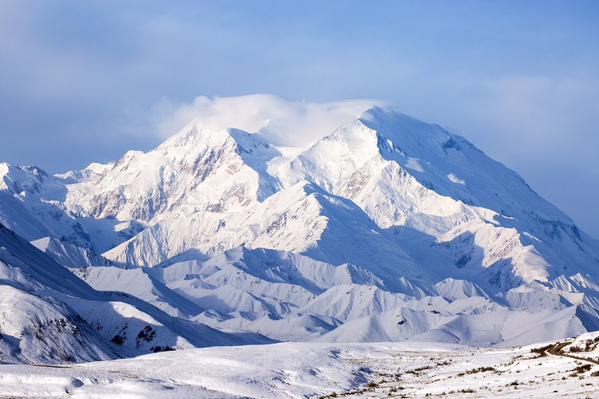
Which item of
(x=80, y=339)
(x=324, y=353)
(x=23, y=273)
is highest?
(x=23, y=273)

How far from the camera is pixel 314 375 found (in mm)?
94750

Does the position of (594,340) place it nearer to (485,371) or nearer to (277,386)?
(485,371)

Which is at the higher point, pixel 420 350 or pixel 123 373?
pixel 420 350

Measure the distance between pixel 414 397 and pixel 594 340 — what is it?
2474 centimetres

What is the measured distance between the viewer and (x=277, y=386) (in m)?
88.5

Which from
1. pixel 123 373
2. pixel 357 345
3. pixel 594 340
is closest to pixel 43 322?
pixel 357 345

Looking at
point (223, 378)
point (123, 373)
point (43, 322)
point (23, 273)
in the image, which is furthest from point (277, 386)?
point (23, 273)

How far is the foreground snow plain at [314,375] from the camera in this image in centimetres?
7862

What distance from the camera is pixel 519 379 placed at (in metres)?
82.3

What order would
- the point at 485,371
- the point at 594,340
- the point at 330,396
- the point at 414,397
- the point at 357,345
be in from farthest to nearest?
the point at 357,345 → the point at 594,340 → the point at 485,371 → the point at 330,396 → the point at 414,397

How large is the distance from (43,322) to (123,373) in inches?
2951

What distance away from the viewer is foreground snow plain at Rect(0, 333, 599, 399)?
7862cm

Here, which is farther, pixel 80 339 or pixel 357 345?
pixel 80 339

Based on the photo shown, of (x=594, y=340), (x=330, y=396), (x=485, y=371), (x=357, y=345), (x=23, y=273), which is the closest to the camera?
(x=330, y=396)
